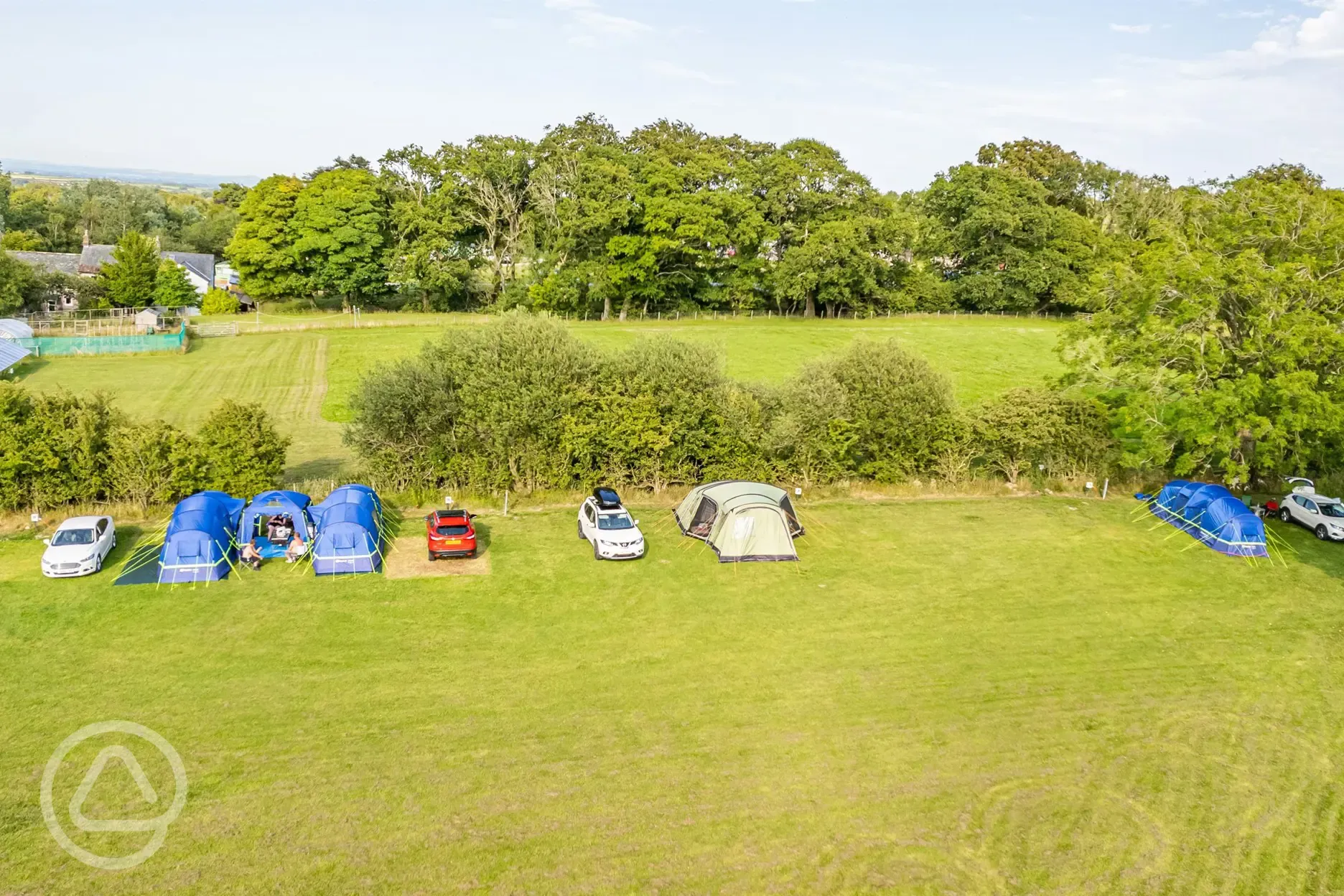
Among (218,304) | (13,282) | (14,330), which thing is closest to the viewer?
(14,330)

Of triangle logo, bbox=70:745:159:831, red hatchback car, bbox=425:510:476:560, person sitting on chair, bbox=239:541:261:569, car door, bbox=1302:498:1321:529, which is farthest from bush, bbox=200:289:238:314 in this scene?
car door, bbox=1302:498:1321:529

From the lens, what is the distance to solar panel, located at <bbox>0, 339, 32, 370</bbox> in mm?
38719

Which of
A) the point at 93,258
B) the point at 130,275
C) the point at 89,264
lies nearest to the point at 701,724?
the point at 130,275

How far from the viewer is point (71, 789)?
11.1 meters

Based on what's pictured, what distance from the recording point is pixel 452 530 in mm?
19203

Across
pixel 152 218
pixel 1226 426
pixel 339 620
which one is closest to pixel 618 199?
pixel 1226 426

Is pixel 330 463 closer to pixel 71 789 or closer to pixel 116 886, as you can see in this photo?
pixel 71 789

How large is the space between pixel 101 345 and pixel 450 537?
38652mm

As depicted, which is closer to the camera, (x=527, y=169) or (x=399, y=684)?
(x=399, y=684)

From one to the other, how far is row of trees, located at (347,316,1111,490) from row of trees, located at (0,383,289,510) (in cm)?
298

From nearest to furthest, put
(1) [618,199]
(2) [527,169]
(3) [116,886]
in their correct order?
(3) [116,886] → (1) [618,199] → (2) [527,169]

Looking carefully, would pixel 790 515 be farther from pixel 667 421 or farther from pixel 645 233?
pixel 645 233

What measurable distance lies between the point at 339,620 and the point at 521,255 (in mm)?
48582
